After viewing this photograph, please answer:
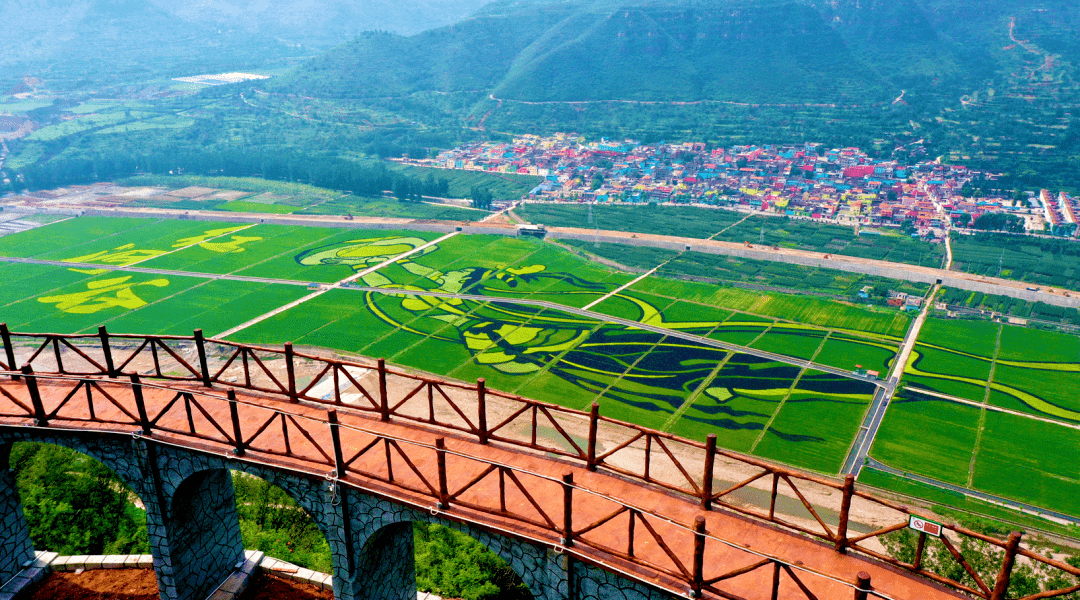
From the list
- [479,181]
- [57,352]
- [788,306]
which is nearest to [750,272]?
[788,306]

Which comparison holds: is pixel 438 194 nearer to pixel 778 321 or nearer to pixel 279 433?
pixel 778 321

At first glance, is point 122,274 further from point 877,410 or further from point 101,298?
point 877,410

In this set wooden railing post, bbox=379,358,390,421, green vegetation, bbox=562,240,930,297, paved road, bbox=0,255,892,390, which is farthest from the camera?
green vegetation, bbox=562,240,930,297

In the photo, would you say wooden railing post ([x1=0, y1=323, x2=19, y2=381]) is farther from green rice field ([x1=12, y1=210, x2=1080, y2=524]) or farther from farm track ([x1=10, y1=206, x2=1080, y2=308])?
farm track ([x1=10, y1=206, x2=1080, y2=308])

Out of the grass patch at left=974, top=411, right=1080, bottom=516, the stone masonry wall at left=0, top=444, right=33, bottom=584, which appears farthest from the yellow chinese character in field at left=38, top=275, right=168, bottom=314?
the grass patch at left=974, top=411, right=1080, bottom=516

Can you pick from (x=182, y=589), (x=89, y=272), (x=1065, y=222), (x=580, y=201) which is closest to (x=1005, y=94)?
(x=1065, y=222)

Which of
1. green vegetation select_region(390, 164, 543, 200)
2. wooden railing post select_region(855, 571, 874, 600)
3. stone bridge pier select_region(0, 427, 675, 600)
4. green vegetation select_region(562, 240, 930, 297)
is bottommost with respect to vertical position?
green vegetation select_region(562, 240, 930, 297)
